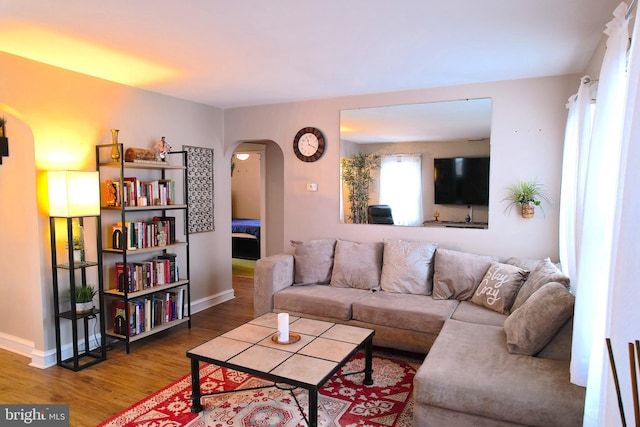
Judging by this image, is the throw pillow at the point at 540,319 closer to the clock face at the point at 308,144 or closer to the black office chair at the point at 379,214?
the black office chair at the point at 379,214

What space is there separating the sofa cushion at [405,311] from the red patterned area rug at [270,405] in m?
0.40

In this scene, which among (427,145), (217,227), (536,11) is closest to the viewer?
(536,11)

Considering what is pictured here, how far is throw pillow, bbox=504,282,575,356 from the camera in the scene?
2309 mm

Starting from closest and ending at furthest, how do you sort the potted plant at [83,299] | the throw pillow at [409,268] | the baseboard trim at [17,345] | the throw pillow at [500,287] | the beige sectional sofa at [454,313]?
the beige sectional sofa at [454,313], the throw pillow at [500,287], the potted plant at [83,299], the baseboard trim at [17,345], the throw pillow at [409,268]

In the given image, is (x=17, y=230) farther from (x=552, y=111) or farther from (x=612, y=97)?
(x=552, y=111)

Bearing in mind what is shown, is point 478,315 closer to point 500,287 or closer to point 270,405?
point 500,287

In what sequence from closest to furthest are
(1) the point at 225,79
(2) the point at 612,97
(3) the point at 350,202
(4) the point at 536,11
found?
(2) the point at 612,97 < (4) the point at 536,11 < (1) the point at 225,79 < (3) the point at 350,202

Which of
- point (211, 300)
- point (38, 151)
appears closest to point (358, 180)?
point (211, 300)

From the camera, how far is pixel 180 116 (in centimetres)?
452

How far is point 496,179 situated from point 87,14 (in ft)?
11.2

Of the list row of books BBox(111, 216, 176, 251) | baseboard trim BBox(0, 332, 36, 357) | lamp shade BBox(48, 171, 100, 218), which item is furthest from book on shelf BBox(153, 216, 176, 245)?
baseboard trim BBox(0, 332, 36, 357)

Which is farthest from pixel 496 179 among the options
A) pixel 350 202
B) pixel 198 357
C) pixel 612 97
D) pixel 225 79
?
pixel 198 357

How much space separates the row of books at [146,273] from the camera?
3.64 metres

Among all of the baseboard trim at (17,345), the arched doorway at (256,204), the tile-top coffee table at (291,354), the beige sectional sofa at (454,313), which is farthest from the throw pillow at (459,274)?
the baseboard trim at (17,345)
